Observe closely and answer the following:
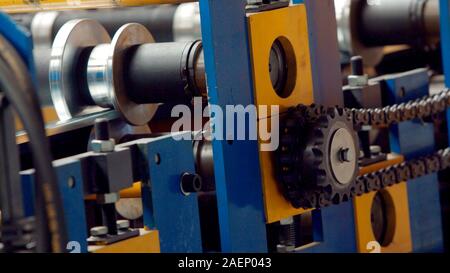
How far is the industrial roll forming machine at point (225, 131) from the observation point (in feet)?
6.97

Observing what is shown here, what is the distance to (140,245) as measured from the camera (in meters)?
2.10

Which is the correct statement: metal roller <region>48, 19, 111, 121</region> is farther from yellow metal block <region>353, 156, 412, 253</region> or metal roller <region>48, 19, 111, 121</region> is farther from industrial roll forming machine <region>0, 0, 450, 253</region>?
yellow metal block <region>353, 156, 412, 253</region>

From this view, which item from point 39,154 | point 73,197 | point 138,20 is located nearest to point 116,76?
point 138,20

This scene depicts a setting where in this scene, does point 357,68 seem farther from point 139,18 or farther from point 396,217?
point 139,18

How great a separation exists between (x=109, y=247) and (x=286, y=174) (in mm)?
415

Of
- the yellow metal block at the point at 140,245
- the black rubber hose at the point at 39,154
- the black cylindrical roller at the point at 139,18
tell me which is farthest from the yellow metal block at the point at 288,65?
the black rubber hose at the point at 39,154

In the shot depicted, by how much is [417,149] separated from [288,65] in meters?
0.60

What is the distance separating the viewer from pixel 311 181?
2291 millimetres

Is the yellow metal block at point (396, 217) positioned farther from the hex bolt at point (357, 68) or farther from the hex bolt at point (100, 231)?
the hex bolt at point (100, 231)

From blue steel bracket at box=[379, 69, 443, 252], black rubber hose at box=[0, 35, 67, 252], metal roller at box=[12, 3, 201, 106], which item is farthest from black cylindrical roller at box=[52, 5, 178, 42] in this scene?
black rubber hose at box=[0, 35, 67, 252]

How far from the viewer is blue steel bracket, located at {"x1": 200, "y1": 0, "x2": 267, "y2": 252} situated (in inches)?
86.0

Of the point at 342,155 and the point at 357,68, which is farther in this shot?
the point at 357,68
